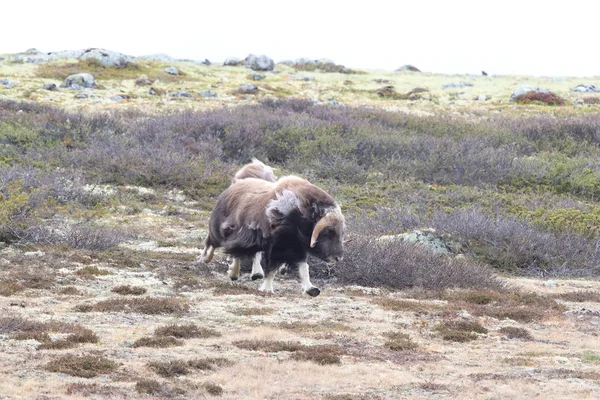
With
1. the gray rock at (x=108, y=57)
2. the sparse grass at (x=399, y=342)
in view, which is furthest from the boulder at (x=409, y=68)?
the sparse grass at (x=399, y=342)

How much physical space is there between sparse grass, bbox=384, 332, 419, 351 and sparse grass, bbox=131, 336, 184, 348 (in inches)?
80.9

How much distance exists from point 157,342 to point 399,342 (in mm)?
2411

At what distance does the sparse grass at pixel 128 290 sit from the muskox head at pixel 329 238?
2119 mm

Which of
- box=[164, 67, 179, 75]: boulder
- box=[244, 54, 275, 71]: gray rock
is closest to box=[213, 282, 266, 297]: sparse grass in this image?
box=[164, 67, 179, 75]: boulder

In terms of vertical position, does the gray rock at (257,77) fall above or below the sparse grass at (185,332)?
below

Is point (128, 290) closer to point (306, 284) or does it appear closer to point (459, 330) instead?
point (306, 284)

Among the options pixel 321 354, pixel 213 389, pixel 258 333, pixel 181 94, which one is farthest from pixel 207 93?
pixel 213 389

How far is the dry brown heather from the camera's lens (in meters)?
6.24

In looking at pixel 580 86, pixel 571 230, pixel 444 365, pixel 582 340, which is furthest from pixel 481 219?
pixel 580 86

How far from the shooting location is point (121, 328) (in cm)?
789

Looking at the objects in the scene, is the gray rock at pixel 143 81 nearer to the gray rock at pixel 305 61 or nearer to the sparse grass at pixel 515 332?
the gray rock at pixel 305 61

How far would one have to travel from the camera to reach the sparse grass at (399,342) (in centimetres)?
791

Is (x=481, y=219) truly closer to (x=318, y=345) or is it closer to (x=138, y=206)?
(x=138, y=206)

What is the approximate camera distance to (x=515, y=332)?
8.98 meters
